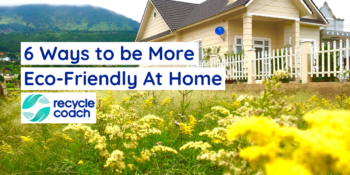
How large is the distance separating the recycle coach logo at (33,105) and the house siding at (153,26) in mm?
12219

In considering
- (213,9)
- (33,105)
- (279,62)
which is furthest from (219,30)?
(33,105)

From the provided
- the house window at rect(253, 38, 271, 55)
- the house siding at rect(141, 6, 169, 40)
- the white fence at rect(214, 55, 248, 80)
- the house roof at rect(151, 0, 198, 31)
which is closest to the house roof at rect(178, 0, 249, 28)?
the house roof at rect(151, 0, 198, 31)

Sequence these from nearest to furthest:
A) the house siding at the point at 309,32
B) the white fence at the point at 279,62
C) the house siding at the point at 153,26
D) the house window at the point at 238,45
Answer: the white fence at the point at 279,62, the house window at the point at 238,45, the house siding at the point at 309,32, the house siding at the point at 153,26

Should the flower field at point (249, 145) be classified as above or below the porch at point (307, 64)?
below

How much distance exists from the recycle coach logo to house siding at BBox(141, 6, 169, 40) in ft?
40.1

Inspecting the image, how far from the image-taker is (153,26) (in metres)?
17.9

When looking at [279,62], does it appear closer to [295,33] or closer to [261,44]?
[295,33]

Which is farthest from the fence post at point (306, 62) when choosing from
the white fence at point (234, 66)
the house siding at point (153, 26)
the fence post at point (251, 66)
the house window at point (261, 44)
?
the house siding at point (153, 26)

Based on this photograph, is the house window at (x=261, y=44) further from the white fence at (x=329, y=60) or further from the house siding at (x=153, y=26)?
the house siding at (x=153, y=26)

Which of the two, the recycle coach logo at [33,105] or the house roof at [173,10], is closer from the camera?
the recycle coach logo at [33,105]

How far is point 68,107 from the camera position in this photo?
174 inches

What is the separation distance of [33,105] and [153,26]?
46.7ft

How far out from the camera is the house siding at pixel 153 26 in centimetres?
1664

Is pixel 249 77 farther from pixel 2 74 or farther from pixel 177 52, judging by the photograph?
pixel 2 74
